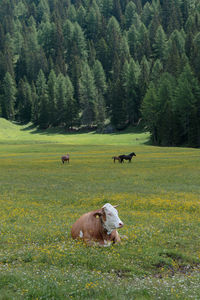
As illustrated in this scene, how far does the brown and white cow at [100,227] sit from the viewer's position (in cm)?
1129

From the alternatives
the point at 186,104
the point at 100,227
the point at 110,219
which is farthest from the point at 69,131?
the point at 110,219

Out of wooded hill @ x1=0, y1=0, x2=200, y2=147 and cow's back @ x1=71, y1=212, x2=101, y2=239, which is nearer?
cow's back @ x1=71, y1=212, x2=101, y2=239

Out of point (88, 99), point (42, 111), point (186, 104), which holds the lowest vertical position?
point (186, 104)

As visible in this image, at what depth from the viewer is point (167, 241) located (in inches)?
482

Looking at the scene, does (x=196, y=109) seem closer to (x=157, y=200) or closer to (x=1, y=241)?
(x=157, y=200)

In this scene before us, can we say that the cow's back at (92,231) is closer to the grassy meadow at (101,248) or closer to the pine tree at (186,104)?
the grassy meadow at (101,248)

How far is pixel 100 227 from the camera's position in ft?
38.7

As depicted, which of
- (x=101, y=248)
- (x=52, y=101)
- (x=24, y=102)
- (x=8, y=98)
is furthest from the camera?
(x=24, y=102)

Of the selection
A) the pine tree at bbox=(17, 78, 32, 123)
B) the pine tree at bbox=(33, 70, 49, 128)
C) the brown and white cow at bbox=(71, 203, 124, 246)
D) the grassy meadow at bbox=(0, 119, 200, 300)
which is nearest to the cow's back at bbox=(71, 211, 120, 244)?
the brown and white cow at bbox=(71, 203, 124, 246)

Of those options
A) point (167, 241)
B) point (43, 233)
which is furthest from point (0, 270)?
point (167, 241)

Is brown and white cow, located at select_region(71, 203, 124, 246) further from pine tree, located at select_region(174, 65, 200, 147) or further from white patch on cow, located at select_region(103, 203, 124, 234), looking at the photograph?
pine tree, located at select_region(174, 65, 200, 147)

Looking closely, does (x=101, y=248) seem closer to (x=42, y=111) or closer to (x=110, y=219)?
(x=110, y=219)

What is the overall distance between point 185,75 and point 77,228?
96.3 meters

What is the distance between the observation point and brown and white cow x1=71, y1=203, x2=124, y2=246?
1129 centimetres
